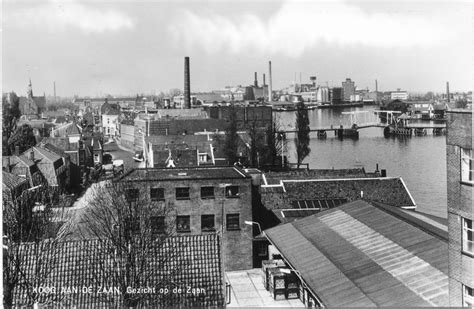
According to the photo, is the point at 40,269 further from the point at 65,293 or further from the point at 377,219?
the point at 377,219

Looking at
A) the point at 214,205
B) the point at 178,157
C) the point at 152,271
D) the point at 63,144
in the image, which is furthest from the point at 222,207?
the point at 63,144

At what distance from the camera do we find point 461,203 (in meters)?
13.4

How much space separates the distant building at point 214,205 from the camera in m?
29.4

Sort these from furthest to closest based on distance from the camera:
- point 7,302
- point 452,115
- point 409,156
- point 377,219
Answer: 1. point 409,156
2. point 377,219
3. point 7,302
4. point 452,115

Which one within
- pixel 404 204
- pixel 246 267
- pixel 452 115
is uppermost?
pixel 452 115

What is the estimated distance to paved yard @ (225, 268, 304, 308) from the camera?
23.6m

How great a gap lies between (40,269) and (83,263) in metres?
1.46

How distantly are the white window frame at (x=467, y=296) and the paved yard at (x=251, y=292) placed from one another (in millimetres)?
10334

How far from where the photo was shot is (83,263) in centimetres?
1948

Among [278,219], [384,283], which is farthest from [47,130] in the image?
[384,283]

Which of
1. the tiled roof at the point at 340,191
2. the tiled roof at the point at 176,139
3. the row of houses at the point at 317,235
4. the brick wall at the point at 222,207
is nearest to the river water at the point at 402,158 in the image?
the tiled roof at the point at 340,191

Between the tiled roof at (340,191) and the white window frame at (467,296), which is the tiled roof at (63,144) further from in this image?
the white window frame at (467,296)

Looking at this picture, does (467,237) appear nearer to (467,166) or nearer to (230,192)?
(467,166)

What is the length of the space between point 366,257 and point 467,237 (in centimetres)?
649
